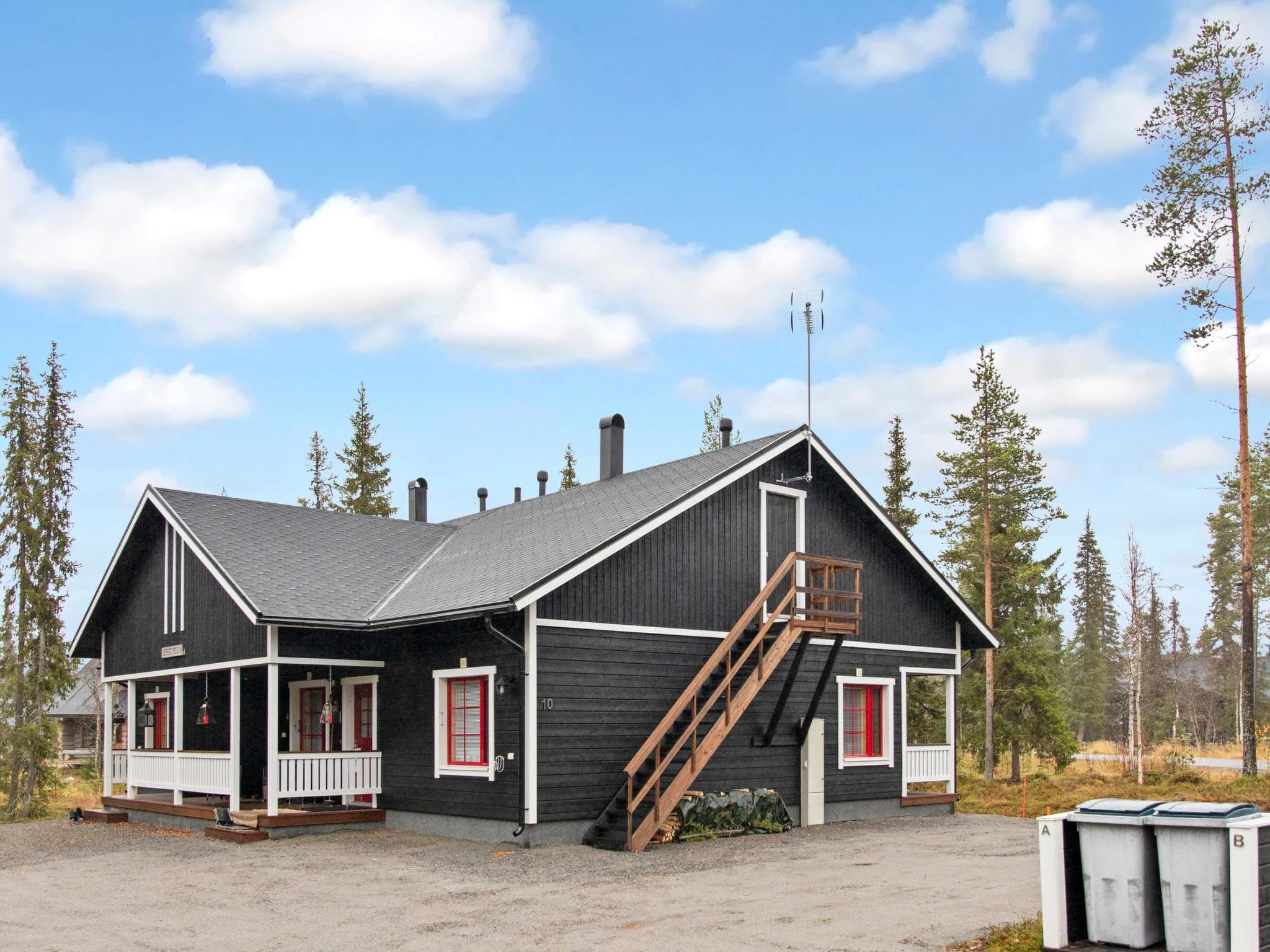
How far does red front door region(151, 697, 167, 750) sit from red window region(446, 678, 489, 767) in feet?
30.1

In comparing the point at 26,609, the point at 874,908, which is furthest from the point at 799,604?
the point at 26,609

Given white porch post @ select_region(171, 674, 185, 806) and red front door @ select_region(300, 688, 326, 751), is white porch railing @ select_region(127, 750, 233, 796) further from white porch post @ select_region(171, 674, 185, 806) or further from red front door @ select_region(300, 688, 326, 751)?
red front door @ select_region(300, 688, 326, 751)

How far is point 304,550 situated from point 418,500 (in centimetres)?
632

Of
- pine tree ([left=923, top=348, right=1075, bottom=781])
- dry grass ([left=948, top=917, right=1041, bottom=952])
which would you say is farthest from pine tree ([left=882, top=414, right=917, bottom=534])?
dry grass ([left=948, top=917, right=1041, bottom=952])

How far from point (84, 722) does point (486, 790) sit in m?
40.9

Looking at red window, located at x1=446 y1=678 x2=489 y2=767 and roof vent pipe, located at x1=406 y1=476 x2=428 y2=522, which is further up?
roof vent pipe, located at x1=406 y1=476 x2=428 y2=522

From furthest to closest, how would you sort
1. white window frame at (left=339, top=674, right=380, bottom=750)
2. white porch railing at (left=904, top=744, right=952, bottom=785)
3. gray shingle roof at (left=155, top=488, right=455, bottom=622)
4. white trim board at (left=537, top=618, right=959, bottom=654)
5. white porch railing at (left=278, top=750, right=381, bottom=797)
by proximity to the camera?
white porch railing at (left=904, top=744, right=952, bottom=785) → white window frame at (left=339, top=674, right=380, bottom=750) → gray shingle roof at (left=155, top=488, right=455, bottom=622) → white porch railing at (left=278, top=750, right=381, bottom=797) → white trim board at (left=537, top=618, right=959, bottom=654)

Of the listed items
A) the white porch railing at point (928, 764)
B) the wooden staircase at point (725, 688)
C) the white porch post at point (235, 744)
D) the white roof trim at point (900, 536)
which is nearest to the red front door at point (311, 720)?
the white porch post at point (235, 744)

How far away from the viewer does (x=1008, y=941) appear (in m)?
9.16

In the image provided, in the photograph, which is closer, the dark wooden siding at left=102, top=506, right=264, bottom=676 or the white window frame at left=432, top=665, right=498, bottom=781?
the white window frame at left=432, top=665, right=498, bottom=781

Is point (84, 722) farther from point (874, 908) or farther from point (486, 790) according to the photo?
point (874, 908)

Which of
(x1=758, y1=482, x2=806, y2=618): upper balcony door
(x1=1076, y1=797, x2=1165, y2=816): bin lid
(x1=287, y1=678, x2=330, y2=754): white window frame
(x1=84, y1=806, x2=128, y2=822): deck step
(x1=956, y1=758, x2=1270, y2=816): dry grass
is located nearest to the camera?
(x1=1076, y1=797, x2=1165, y2=816): bin lid

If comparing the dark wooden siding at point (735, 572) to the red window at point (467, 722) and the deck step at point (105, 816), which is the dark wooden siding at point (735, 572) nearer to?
the red window at point (467, 722)

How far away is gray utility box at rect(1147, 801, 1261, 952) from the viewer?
8.11 m
